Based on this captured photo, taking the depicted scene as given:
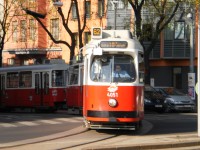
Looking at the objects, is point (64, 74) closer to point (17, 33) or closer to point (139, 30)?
point (139, 30)

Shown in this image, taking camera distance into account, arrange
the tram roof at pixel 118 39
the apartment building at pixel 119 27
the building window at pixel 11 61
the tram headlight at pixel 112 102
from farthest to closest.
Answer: the building window at pixel 11 61 → the apartment building at pixel 119 27 → the tram roof at pixel 118 39 → the tram headlight at pixel 112 102

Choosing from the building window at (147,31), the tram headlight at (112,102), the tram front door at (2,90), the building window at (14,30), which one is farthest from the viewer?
the building window at (14,30)

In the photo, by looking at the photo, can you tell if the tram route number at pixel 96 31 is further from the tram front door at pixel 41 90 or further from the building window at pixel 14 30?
the building window at pixel 14 30

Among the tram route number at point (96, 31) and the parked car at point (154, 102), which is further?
the parked car at point (154, 102)

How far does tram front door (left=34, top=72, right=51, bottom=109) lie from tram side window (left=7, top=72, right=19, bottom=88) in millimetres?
2352

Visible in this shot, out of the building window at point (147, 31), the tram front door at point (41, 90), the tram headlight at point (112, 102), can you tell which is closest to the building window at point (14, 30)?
the building window at point (147, 31)

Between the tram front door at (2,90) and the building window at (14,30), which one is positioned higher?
the building window at (14,30)

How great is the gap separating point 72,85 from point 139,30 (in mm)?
8817

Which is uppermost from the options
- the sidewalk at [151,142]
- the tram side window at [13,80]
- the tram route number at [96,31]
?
the tram route number at [96,31]

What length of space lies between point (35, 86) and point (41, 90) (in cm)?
64

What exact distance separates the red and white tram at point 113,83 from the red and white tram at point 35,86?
14.8 m

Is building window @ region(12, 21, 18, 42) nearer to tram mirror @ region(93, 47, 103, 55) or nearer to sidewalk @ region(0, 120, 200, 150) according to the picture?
tram mirror @ region(93, 47, 103, 55)

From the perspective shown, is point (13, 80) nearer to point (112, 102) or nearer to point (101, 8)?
point (101, 8)

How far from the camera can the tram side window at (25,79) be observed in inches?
1316
